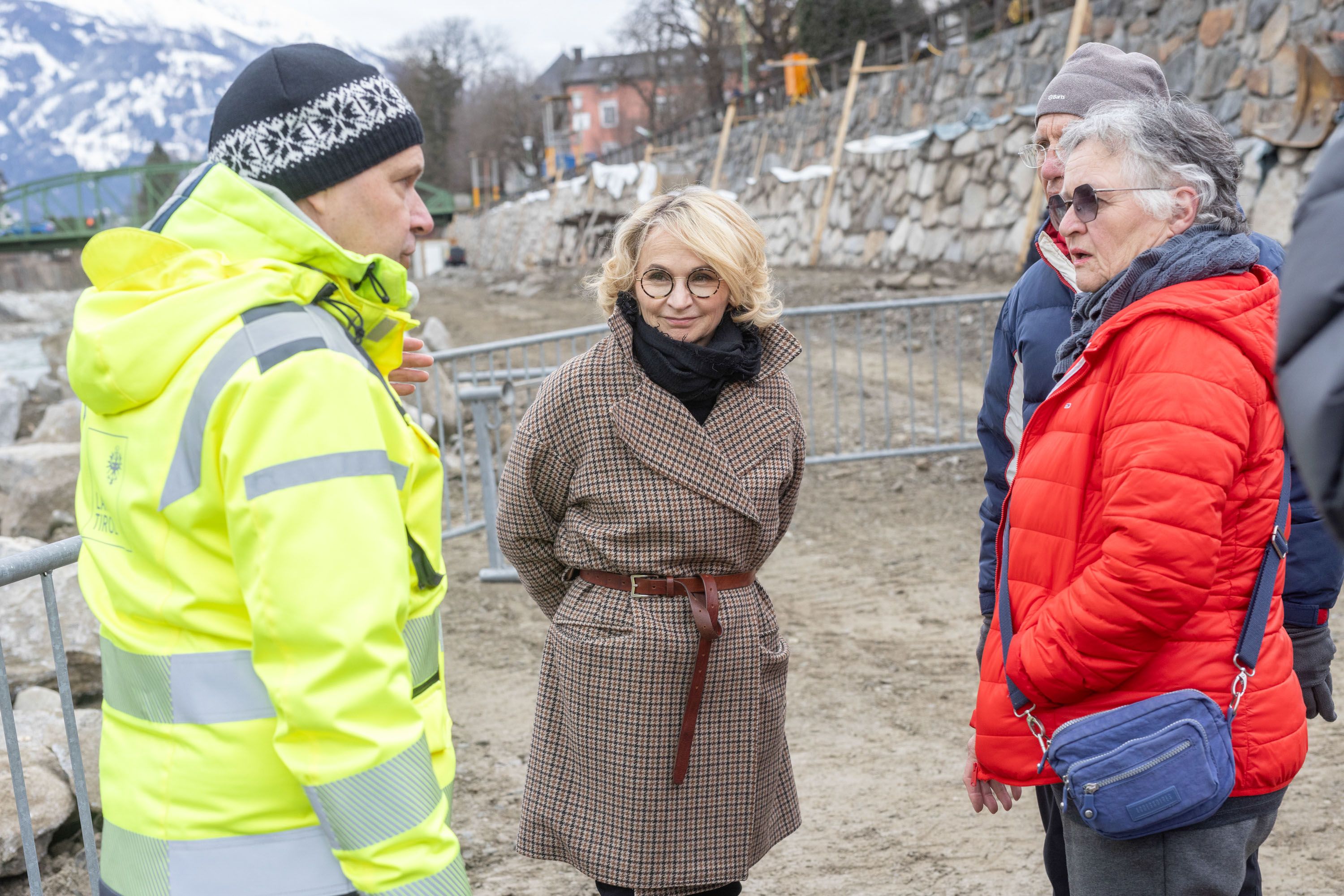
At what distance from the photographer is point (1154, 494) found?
5.85ft

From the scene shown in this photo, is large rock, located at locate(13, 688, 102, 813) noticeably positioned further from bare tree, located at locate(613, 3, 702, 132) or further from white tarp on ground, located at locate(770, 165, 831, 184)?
bare tree, located at locate(613, 3, 702, 132)

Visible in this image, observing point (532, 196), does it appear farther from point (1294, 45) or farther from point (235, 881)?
point (235, 881)

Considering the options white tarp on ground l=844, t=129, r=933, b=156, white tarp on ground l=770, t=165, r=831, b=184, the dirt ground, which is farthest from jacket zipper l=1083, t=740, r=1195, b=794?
white tarp on ground l=770, t=165, r=831, b=184

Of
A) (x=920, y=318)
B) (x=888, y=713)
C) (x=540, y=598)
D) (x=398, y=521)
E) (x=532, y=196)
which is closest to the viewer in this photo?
(x=398, y=521)

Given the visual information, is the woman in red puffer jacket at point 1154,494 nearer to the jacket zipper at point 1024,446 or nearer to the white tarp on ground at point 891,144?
the jacket zipper at point 1024,446

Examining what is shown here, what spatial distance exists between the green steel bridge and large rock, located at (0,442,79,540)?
5143cm

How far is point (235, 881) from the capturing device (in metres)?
1.40

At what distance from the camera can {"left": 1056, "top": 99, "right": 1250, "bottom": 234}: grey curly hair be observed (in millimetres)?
2014

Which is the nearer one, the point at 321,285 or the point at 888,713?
the point at 321,285

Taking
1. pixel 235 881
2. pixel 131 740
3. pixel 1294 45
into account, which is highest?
pixel 1294 45

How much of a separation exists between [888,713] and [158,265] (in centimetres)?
381

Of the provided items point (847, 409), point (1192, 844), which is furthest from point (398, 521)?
point (847, 409)

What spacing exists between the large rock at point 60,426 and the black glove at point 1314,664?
486 inches

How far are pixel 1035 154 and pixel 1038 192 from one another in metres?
12.4
